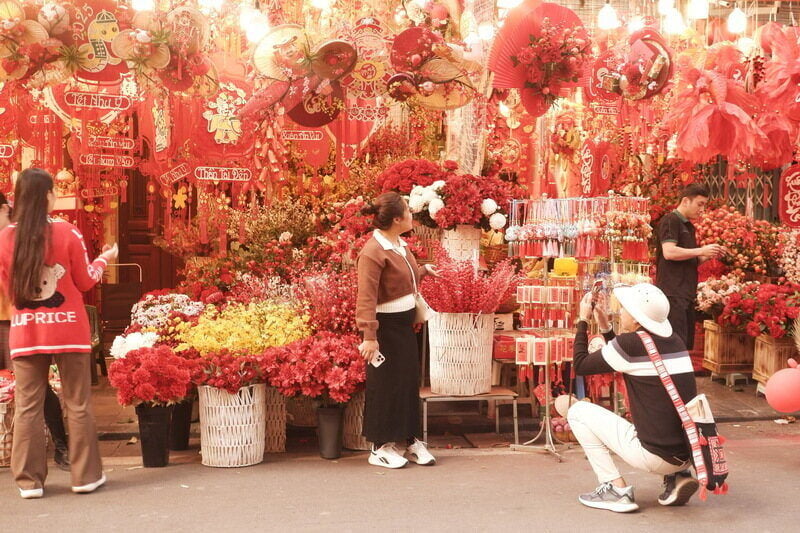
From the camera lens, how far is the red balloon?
474 centimetres

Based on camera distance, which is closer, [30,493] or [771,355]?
[30,493]

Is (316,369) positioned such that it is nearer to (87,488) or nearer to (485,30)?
(87,488)

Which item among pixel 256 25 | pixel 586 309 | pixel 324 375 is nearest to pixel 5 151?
pixel 256 25

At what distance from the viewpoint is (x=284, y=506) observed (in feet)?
14.5

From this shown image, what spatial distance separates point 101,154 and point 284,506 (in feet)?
12.5

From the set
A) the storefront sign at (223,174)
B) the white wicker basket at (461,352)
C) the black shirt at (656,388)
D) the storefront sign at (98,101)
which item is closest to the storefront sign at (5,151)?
the storefront sign at (98,101)

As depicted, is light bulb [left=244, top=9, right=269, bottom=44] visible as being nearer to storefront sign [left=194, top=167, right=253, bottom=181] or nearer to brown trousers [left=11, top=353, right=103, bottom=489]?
storefront sign [left=194, top=167, right=253, bottom=181]

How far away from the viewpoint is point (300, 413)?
617 centimetres

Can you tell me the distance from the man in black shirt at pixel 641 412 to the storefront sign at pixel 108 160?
4.29 meters

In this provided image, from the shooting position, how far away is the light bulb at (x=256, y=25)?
6305 millimetres

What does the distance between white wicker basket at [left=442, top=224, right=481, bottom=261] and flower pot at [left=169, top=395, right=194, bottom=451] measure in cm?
223

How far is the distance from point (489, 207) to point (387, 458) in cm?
217

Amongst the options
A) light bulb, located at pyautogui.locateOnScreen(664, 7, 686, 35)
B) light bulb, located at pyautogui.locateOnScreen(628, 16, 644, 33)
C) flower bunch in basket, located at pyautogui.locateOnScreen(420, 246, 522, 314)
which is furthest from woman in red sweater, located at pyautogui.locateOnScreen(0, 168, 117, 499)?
light bulb, located at pyautogui.locateOnScreen(664, 7, 686, 35)

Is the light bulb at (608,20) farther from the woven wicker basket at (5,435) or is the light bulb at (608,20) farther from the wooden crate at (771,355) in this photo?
the woven wicker basket at (5,435)
